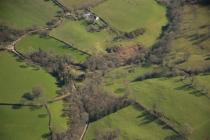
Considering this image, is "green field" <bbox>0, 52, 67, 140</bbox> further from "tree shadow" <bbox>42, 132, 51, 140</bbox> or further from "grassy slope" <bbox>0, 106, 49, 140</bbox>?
"tree shadow" <bbox>42, 132, 51, 140</bbox>

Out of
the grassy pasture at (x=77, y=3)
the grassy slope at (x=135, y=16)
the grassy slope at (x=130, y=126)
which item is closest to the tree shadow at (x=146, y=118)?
the grassy slope at (x=130, y=126)

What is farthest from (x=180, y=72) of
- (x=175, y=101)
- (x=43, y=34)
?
(x=43, y=34)

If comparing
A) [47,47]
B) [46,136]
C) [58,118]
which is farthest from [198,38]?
[46,136]

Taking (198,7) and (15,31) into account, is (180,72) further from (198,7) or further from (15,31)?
(15,31)

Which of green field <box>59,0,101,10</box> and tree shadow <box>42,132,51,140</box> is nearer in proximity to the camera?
tree shadow <box>42,132,51,140</box>

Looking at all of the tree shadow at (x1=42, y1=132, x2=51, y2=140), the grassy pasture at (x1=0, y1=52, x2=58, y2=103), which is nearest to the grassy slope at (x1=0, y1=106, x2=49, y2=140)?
the tree shadow at (x1=42, y1=132, x2=51, y2=140)

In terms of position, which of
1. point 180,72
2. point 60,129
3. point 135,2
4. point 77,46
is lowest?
point 60,129
